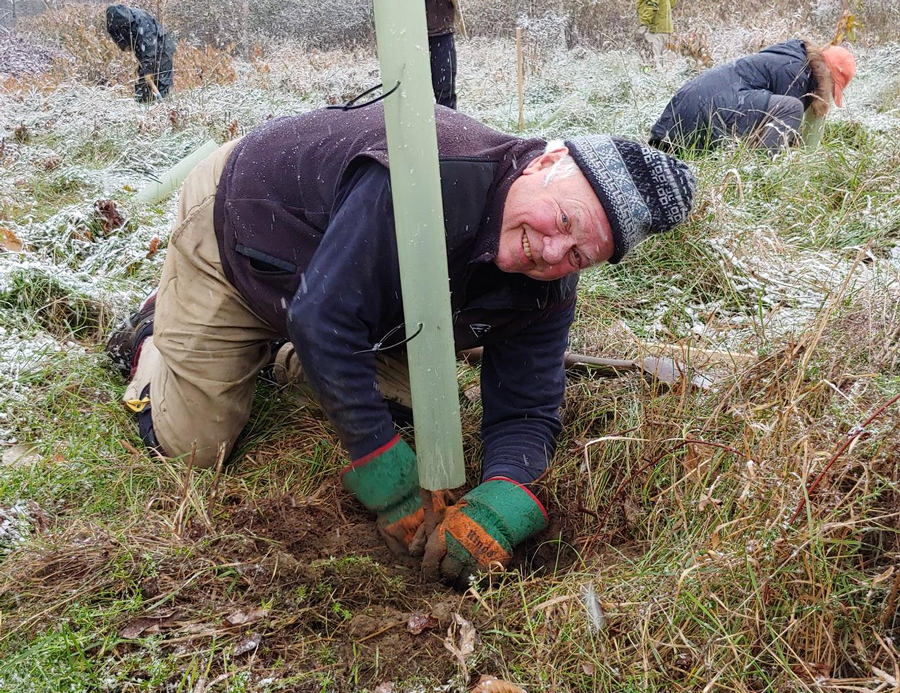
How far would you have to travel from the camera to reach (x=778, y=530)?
5.33 feet

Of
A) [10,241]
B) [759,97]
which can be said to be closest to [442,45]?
[759,97]

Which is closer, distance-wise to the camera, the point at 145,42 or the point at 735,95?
the point at 735,95

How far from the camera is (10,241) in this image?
3.91 m

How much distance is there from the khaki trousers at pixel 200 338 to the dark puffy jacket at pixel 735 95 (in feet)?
10.8

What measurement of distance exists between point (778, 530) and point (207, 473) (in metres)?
1.84

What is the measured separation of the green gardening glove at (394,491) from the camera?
7.28ft

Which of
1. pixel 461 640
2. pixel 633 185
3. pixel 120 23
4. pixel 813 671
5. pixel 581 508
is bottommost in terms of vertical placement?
pixel 581 508

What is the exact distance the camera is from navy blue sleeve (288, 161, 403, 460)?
6.79 feet

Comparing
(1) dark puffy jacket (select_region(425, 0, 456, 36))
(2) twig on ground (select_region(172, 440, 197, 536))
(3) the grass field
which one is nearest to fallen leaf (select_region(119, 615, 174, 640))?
(3) the grass field

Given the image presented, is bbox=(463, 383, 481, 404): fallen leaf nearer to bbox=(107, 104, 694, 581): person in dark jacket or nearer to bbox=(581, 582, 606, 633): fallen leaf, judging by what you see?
bbox=(107, 104, 694, 581): person in dark jacket

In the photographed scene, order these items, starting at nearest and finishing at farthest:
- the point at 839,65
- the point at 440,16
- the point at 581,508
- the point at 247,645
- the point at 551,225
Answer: the point at 247,645 → the point at 551,225 → the point at 581,508 → the point at 440,16 → the point at 839,65

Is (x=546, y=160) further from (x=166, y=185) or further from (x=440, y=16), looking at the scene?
(x=166, y=185)

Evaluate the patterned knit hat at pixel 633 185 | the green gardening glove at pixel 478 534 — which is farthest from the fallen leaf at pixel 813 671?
the patterned knit hat at pixel 633 185

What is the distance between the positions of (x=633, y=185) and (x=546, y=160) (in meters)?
0.25
